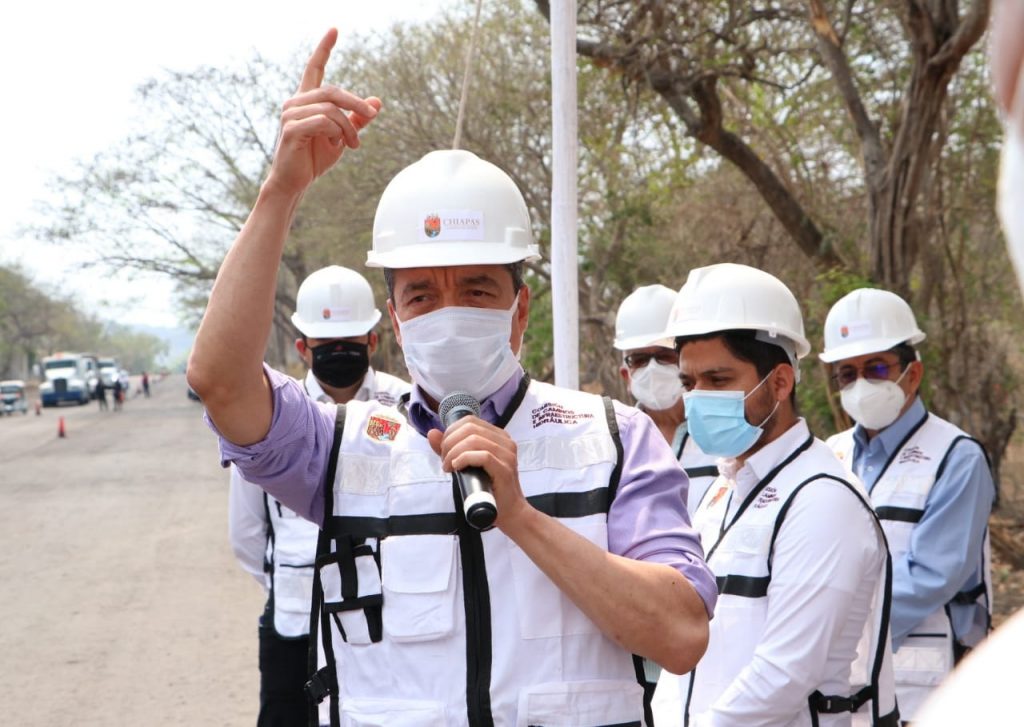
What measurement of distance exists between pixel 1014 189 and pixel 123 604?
11539 mm

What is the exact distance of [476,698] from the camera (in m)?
2.33

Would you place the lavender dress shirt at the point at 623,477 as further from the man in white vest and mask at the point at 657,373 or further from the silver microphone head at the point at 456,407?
the man in white vest and mask at the point at 657,373

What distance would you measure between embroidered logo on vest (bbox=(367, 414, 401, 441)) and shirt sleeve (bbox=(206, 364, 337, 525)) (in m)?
0.09

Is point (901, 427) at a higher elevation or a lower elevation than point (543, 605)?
higher

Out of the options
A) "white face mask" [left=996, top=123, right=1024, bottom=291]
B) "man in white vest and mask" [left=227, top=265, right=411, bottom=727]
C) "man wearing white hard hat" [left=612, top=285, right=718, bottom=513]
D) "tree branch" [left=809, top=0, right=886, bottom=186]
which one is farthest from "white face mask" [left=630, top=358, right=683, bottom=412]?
"white face mask" [left=996, top=123, right=1024, bottom=291]

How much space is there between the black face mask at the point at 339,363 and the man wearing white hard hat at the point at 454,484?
3.20m

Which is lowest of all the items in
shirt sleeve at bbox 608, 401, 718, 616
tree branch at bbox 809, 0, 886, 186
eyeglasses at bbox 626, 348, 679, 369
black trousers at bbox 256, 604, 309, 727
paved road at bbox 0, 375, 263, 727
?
paved road at bbox 0, 375, 263, 727

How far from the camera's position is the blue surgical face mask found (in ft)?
12.1

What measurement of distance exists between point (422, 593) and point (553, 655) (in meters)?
0.29

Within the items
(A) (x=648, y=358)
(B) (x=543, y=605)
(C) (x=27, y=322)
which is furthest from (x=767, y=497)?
(C) (x=27, y=322)

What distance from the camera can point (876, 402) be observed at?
503 cm

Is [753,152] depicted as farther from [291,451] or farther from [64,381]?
[64,381]

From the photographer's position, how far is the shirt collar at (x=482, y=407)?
2633 mm

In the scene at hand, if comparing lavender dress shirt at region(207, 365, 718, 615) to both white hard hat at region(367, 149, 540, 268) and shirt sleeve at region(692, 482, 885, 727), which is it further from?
shirt sleeve at region(692, 482, 885, 727)
